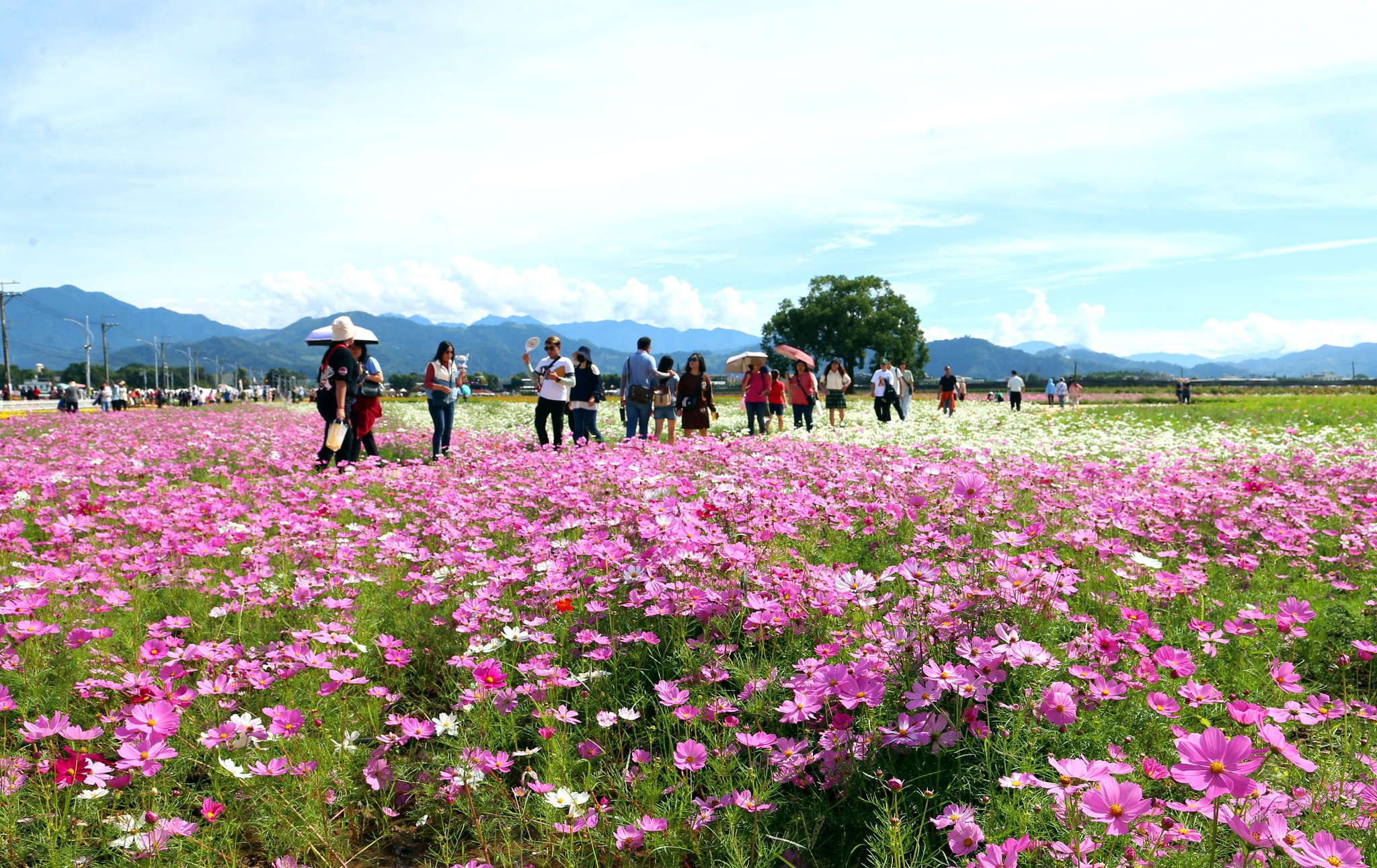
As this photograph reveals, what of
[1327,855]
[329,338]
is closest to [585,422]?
[329,338]

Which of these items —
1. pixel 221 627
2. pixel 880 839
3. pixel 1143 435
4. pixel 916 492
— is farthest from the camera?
pixel 1143 435

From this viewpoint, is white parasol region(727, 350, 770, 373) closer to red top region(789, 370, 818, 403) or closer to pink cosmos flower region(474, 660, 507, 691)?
red top region(789, 370, 818, 403)

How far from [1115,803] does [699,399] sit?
484 inches

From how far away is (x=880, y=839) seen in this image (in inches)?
89.7

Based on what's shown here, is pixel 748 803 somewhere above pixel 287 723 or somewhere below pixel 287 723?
below

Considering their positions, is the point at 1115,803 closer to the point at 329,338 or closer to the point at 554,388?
the point at 329,338

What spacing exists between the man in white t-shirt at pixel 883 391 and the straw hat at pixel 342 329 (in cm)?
1461

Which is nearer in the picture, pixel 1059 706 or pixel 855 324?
pixel 1059 706

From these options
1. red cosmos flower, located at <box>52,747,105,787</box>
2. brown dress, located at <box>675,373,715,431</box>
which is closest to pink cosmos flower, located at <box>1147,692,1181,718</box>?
red cosmos flower, located at <box>52,747,105,787</box>

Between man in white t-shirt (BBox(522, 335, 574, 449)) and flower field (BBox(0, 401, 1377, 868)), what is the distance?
6.27 meters

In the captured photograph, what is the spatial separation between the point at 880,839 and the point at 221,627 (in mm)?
3515

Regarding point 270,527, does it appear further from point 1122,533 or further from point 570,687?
point 1122,533

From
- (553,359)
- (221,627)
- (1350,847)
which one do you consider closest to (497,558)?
(221,627)

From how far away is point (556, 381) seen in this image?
1227 cm
